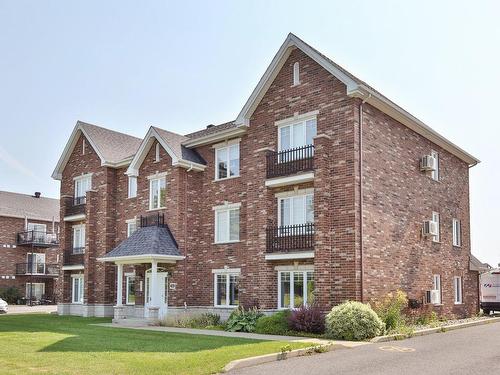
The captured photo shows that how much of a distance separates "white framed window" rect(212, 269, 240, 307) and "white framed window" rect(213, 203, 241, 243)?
4.85 ft

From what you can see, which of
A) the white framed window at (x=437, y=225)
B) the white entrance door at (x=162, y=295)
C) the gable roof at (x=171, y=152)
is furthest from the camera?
the gable roof at (x=171, y=152)

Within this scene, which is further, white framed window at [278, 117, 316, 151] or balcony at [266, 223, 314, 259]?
white framed window at [278, 117, 316, 151]

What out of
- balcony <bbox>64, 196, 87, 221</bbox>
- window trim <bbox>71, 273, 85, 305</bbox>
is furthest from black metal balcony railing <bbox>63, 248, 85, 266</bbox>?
balcony <bbox>64, 196, 87, 221</bbox>

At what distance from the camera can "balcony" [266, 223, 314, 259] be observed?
21609 mm

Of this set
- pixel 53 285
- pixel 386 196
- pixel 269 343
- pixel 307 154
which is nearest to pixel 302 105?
pixel 307 154

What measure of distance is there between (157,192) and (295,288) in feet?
31.2

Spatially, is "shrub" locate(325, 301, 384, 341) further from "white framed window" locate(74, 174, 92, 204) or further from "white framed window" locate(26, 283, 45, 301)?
"white framed window" locate(26, 283, 45, 301)

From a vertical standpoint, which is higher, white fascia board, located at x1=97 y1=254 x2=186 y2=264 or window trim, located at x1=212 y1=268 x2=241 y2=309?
white fascia board, located at x1=97 y1=254 x2=186 y2=264

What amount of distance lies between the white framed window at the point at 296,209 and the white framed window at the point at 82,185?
1457cm

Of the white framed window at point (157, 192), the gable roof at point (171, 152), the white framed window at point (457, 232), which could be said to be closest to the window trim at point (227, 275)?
the white framed window at point (157, 192)

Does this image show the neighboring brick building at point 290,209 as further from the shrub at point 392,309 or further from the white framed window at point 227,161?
the shrub at point 392,309

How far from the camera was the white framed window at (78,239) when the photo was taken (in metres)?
33.8

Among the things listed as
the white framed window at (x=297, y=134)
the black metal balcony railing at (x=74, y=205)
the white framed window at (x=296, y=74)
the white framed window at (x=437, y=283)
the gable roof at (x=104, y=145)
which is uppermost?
the white framed window at (x=296, y=74)

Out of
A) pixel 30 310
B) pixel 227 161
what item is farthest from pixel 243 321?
pixel 30 310
